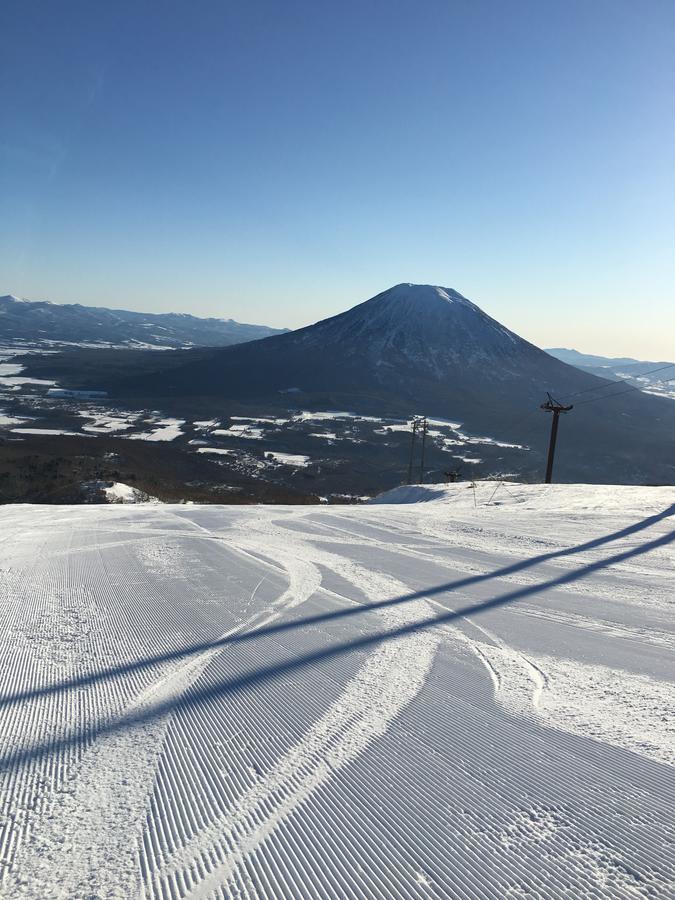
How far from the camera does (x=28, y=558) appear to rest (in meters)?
7.92

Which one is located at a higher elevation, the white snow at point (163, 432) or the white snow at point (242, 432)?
the white snow at point (242, 432)

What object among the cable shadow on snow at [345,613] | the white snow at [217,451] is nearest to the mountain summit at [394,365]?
the white snow at [217,451]

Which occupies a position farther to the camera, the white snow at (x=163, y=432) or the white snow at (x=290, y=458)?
the white snow at (x=163, y=432)

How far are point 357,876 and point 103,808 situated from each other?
1.17 meters

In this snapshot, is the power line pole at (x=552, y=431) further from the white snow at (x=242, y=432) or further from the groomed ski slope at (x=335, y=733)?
the white snow at (x=242, y=432)

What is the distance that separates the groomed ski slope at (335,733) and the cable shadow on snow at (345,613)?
33 mm

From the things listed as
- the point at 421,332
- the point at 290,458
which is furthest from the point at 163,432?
the point at 421,332

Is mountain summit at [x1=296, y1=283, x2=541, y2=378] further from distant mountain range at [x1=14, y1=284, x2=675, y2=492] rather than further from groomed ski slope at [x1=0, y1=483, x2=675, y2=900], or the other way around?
groomed ski slope at [x1=0, y1=483, x2=675, y2=900]

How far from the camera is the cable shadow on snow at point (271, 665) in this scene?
322 cm

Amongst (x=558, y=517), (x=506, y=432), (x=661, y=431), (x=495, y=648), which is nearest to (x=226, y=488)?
(x=558, y=517)

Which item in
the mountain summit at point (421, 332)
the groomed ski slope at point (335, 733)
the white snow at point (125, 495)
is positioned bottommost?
the white snow at point (125, 495)

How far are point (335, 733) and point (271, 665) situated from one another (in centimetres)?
110

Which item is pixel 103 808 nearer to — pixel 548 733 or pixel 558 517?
pixel 548 733

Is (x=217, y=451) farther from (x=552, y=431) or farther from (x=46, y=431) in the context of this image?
(x=552, y=431)
